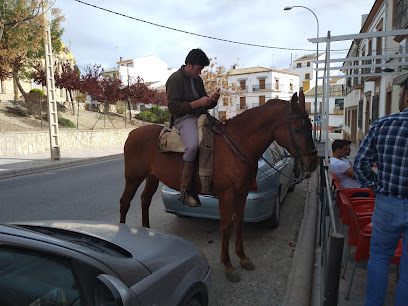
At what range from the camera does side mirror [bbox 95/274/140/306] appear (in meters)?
1.31

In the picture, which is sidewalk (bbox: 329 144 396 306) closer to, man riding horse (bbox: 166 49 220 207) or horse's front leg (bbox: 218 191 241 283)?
horse's front leg (bbox: 218 191 241 283)

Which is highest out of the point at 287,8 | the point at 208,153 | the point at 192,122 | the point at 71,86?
the point at 287,8

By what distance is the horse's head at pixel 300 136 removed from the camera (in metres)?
2.98

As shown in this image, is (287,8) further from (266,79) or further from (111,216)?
(266,79)

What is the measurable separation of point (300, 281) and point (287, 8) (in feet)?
70.6

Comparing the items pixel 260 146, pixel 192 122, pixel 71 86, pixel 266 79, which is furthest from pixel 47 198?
pixel 266 79

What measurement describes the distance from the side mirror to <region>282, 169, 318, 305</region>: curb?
1.92 m

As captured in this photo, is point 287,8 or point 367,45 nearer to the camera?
point 367,45

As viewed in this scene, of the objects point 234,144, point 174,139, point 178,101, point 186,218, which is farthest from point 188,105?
point 186,218

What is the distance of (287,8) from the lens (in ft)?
66.5

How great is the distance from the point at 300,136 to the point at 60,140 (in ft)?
55.0

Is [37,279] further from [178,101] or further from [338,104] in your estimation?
[338,104]

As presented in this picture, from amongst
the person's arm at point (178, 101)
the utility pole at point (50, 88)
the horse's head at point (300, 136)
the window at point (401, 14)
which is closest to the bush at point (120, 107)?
the utility pole at point (50, 88)

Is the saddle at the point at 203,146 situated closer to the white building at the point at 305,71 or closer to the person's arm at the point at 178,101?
the person's arm at the point at 178,101
